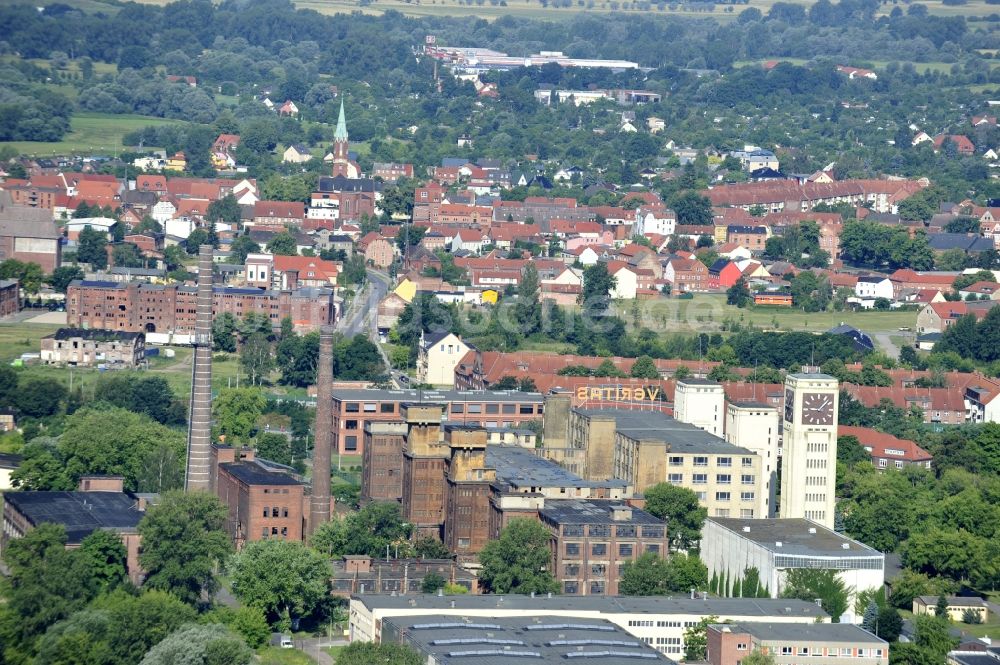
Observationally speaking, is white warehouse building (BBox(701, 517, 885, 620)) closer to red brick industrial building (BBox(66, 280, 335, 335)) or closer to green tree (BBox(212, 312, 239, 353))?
green tree (BBox(212, 312, 239, 353))

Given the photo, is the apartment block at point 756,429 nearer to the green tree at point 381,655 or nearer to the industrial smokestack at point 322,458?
the industrial smokestack at point 322,458

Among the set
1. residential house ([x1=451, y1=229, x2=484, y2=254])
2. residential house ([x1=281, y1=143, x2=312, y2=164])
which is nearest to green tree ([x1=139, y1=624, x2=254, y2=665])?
residential house ([x1=451, y1=229, x2=484, y2=254])

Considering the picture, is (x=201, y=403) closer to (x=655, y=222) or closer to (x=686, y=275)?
(x=686, y=275)

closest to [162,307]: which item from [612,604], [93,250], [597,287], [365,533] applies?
[93,250]

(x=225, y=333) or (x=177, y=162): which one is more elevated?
(x=177, y=162)

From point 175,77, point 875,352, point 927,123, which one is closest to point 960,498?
point 875,352
